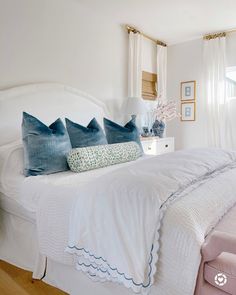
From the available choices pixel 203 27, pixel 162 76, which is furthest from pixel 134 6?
pixel 162 76

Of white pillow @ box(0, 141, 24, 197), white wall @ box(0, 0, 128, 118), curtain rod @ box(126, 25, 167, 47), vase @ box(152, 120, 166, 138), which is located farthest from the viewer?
vase @ box(152, 120, 166, 138)

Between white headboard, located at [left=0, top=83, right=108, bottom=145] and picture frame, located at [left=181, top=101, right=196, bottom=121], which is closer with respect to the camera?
white headboard, located at [left=0, top=83, right=108, bottom=145]

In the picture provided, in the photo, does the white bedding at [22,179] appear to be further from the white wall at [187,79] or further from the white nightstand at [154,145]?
the white wall at [187,79]

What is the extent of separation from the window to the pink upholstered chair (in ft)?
10.8

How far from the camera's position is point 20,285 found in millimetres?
1718

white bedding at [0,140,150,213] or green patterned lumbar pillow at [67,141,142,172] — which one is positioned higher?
green patterned lumbar pillow at [67,141,142,172]

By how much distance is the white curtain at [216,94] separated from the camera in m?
3.85

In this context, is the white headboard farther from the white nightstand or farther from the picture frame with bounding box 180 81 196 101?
the picture frame with bounding box 180 81 196 101

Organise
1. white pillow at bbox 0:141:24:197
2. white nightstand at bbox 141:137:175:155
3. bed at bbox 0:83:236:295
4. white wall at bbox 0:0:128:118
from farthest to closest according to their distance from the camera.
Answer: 1. white nightstand at bbox 141:137:175:155
2. white wall at bbox 0:0:128:118
3. white pillow at bbox 0:141:24:197
4. bed at bbox 0:83:236:295

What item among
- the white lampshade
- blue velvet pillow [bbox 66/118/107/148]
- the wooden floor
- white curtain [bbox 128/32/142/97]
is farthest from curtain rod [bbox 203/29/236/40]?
the wooden floor

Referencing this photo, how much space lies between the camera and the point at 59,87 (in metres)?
2.72

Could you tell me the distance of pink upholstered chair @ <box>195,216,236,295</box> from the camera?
Answer: 3.04 feet

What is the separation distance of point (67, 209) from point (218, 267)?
2.58ft

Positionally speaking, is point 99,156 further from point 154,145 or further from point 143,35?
point 143,35
